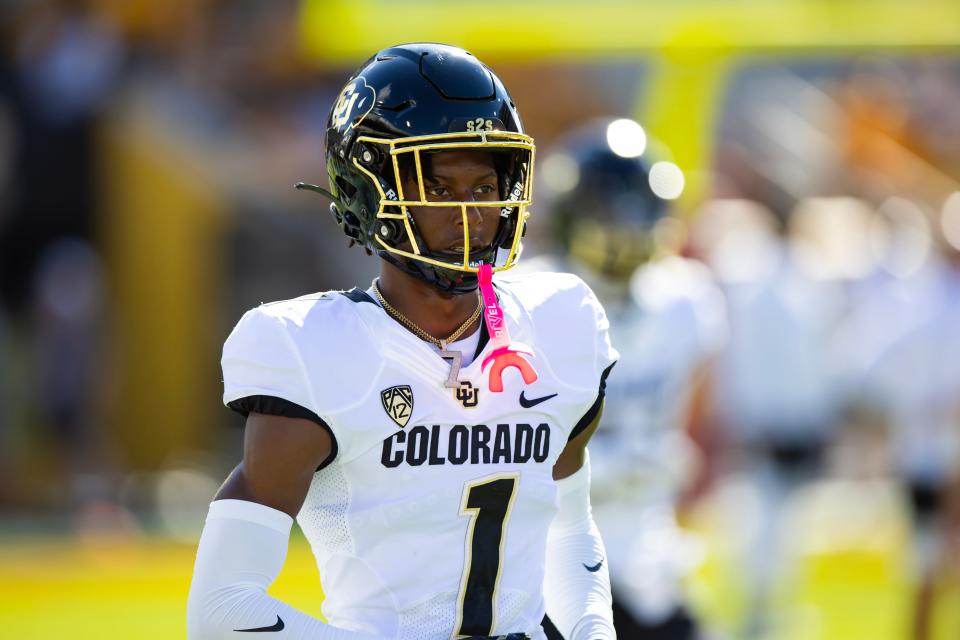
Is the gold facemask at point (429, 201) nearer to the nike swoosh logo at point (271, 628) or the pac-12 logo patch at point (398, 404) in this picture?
the pac-12 logo patch at point (398, 404)

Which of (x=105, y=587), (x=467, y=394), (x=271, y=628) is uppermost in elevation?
(x=467, y=394)

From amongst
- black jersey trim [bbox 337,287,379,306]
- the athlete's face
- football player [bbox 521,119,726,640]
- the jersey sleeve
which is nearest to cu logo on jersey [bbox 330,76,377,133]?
the athlete's face

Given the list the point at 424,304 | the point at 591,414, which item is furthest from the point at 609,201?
the point at 424,304

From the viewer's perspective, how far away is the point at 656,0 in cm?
766

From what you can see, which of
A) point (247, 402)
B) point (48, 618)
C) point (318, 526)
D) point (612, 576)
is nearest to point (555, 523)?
point (318, 526)

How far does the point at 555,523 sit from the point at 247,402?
62 centimetres

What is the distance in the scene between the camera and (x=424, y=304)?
7.68 ft

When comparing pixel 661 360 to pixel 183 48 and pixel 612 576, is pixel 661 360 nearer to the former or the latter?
pixel 612 576

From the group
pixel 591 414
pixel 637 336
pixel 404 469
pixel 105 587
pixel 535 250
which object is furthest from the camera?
pixel 535 250

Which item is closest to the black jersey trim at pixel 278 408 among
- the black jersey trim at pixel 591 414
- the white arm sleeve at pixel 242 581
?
the white arm sleeve at pixel 242 581

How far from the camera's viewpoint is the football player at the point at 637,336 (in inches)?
157

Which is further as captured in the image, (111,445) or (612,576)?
(111,445)

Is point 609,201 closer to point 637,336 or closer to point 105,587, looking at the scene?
point 637,336

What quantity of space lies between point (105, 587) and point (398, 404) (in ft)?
19.0
